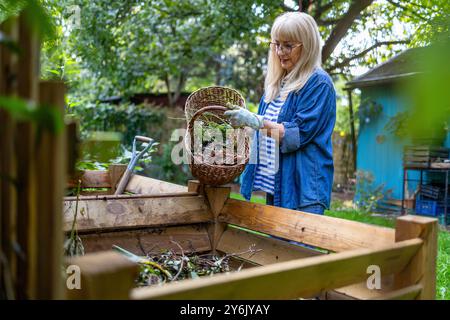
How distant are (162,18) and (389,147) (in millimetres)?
8554

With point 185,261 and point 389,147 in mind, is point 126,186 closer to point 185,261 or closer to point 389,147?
point 185,261

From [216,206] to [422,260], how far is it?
1218 millimetres

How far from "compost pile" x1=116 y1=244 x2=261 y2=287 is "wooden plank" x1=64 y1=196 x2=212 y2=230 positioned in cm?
16

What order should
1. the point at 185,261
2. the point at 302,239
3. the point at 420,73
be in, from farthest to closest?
1. the point at 185,261
2. the point at 302,239
3. the point at 420,73

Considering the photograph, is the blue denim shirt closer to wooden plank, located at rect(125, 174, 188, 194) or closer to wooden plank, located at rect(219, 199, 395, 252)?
wooden plank, located at rect(219, 199, 395, 252)

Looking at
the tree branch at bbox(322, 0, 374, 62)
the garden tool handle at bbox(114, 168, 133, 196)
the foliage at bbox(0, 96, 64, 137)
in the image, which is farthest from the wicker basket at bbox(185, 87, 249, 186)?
the tree branch at bbox(322, 0, 374, 62)

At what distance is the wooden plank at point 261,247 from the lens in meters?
1.91

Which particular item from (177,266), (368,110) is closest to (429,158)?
(368,110)

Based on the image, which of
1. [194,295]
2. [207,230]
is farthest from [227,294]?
[207,230]

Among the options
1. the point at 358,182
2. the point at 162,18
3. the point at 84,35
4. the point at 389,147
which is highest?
the point at 162,18

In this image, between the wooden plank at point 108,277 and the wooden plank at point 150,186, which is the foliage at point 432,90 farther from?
the wooden plank at point 150,186

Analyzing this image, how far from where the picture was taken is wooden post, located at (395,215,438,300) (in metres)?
1.26

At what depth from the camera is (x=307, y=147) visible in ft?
7.29

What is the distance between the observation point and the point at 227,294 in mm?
883
